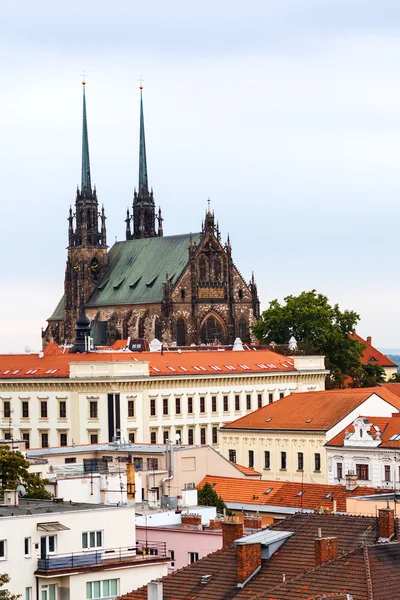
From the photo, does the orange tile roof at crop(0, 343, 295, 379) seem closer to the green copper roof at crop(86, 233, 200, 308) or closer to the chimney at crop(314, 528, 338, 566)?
the green copper roof at crop(86, 233, 200, 308)

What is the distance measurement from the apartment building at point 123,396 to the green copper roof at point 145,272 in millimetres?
53877

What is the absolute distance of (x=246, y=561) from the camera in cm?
3781

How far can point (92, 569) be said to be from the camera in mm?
43000

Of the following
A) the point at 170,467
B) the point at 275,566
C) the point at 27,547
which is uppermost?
the point at 170,467

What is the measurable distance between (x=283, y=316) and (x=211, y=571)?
121 meters

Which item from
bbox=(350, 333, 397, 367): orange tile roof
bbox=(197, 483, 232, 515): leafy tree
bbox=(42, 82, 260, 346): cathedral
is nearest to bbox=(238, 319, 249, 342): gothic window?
bbox=(42, 82, 260, 346): cathedral

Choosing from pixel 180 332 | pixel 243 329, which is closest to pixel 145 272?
pixel 180 332

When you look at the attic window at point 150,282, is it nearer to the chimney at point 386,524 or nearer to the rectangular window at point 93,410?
the rectangular window at point 93,410

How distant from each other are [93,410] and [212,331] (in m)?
62.5

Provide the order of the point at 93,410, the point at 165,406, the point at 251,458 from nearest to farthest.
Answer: the point at 251,458 < the point at 93,410 < the point at 165,406

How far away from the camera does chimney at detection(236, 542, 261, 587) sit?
124 ft

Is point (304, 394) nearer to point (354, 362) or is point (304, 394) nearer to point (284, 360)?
point (284, 360)

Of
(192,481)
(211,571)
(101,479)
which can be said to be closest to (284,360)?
(192,481)

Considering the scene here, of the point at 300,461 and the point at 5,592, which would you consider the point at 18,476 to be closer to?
the point at 5,592
